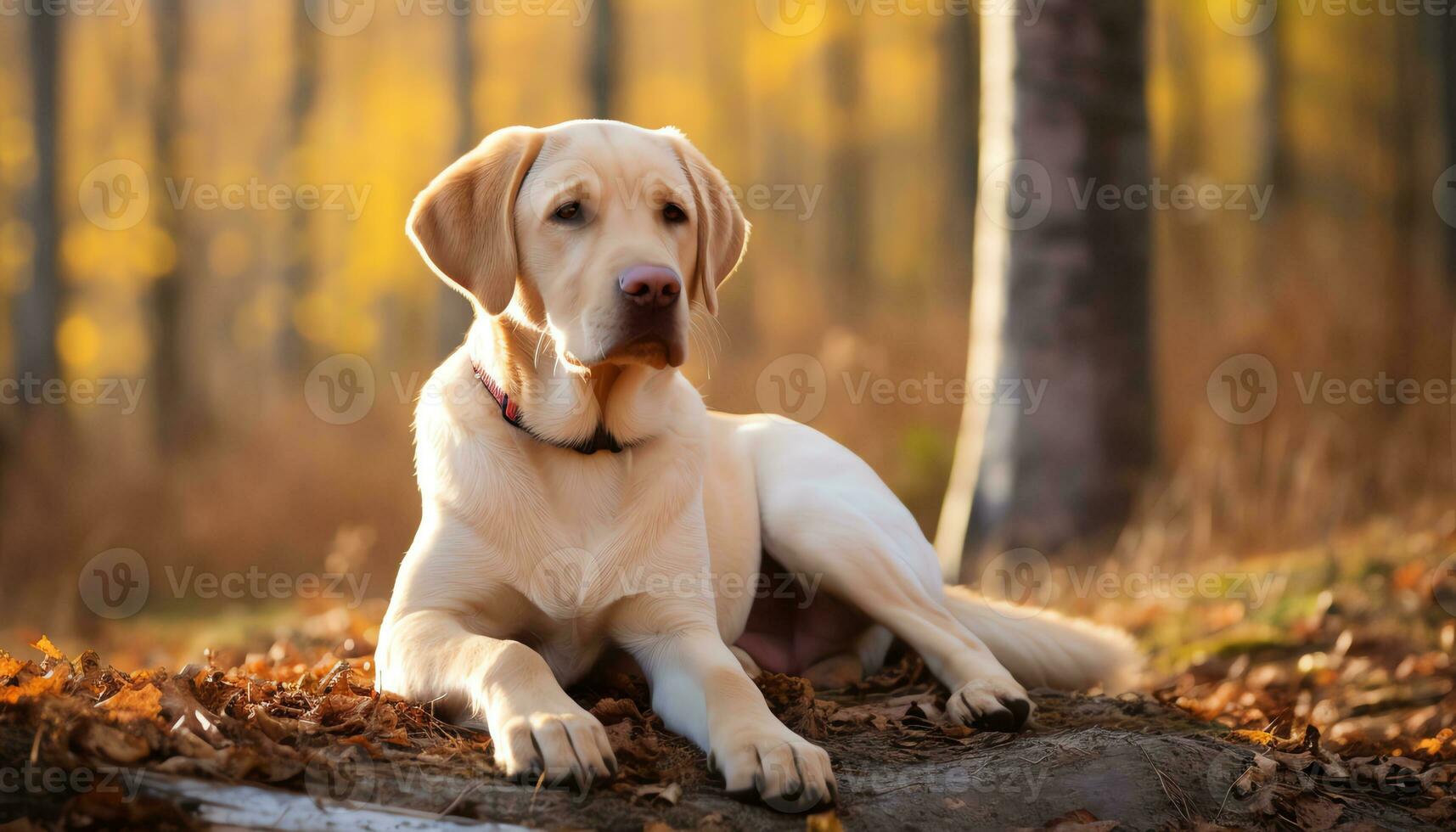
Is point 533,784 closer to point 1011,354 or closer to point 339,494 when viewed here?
point 1011,354

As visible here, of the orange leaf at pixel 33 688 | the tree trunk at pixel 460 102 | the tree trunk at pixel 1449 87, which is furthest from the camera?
the tree trunk at pixel 1449 87

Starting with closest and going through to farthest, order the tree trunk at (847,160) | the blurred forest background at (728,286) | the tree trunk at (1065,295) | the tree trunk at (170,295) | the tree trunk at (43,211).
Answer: the tree trunk at (1065,295), the blurred forest background at (728,286), the tree trunk at (43,211), the tree trunk at (170,295), the tree trunk at (847,160)

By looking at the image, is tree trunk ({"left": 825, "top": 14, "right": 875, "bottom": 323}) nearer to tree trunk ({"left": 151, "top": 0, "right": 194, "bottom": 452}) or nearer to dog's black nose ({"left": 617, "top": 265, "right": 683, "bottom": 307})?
tree trunk ({"left": 151, "top": 0, "right": 194, "bottom": 452})

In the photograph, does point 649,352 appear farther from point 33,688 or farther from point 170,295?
point 170,295

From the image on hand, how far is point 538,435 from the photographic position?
9.56 ft

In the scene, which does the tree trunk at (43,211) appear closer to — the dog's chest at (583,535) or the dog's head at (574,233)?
the dog's head at (574,233)

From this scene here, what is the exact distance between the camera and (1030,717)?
3.03 metres

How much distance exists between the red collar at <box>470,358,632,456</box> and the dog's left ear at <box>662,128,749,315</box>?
0.49 metres

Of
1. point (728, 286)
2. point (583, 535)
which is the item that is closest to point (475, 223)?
point (583, 535)

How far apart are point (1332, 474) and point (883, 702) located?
4.58m

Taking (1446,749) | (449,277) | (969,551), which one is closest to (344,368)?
(969,551)

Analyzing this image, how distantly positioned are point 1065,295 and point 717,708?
4.00 metres

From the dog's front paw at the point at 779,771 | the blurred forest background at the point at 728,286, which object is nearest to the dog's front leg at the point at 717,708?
the dog's front paw at the point at 779,771

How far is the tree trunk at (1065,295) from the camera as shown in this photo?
226 inches
